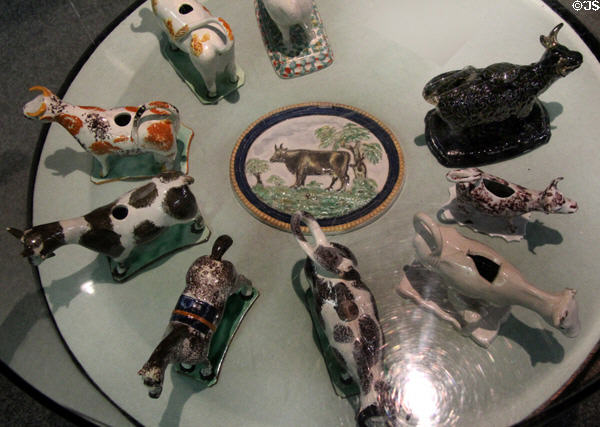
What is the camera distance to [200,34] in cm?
201

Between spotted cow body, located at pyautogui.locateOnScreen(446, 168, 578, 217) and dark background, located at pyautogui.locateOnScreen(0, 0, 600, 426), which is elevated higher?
spotted cow body, located at pyautogui.locateOnScreen(446, 168, 578, 217)

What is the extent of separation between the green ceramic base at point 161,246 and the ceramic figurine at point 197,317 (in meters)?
0.31

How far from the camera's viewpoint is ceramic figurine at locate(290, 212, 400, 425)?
1.38 m

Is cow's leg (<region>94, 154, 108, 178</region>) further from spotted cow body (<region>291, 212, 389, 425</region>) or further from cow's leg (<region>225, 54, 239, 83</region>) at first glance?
spotted cow body (<region>291, 212, 389, 425</region>)

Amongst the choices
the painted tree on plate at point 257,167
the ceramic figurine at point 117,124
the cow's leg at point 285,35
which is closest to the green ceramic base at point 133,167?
the ceramic figurine at point 117,124

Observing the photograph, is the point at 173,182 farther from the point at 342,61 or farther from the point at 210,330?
the point at 342,61

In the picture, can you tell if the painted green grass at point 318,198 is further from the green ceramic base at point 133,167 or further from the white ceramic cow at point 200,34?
the white ceramic cow at point 200,34

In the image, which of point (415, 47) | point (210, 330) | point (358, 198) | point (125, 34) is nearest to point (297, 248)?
point (358, 198)

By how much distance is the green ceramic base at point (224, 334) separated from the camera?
1.62 meters

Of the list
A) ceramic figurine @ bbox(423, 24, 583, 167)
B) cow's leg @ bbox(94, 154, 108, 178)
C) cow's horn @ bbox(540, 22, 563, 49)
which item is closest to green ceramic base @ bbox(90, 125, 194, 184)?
cow's leg @ bbox(94, 154, 108, 178)

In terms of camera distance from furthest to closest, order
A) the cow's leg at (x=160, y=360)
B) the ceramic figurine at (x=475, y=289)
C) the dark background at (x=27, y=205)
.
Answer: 1. the dark background at (x=27, y=205)
2. the ceramic figurine at (x=475, y=289)
3. the cow's leg at (x=160, y=360)

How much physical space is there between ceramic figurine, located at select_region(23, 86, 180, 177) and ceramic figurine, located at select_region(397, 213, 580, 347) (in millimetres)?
949

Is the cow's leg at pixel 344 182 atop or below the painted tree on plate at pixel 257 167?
atop

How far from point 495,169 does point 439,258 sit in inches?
25.0
